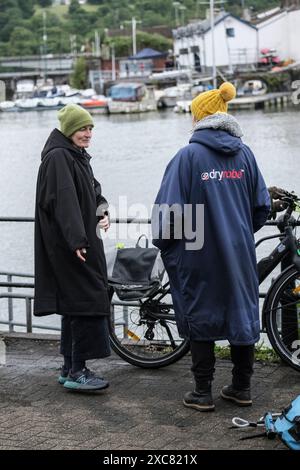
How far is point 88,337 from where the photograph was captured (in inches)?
240

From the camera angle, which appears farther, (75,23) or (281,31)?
(75,23)

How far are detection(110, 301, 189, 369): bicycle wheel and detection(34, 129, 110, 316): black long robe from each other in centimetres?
53

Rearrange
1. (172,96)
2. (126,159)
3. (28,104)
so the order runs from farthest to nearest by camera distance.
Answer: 1. (28,104)
2. (172,96)
3. (126,159)

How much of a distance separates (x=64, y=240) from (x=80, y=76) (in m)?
136

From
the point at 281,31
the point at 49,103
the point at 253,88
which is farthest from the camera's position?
the point at 281,31

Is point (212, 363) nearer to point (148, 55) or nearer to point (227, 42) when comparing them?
point (227, 42)

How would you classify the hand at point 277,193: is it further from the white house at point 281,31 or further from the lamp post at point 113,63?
the lamp post at point 113,63

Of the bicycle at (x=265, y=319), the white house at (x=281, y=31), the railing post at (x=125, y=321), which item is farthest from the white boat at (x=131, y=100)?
the bicycle at (x=265, y=319)

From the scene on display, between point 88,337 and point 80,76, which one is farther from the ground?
point 80,76

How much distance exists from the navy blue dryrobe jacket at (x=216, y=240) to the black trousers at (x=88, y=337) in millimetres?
718

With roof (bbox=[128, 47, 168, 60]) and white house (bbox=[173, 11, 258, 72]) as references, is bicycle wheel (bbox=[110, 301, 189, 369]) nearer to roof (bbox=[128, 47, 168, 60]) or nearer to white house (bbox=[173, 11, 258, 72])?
white house (bbox=[173, 11, 258, 72])

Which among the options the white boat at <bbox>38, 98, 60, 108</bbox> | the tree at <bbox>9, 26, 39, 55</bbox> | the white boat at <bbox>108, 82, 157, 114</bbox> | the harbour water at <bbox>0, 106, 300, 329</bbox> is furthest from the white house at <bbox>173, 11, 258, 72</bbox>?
the tree at <bbox>9, 26, 39, 55</bbox>

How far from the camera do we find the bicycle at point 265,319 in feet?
20.3

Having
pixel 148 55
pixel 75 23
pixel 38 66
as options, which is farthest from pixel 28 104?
pixel 75 23
